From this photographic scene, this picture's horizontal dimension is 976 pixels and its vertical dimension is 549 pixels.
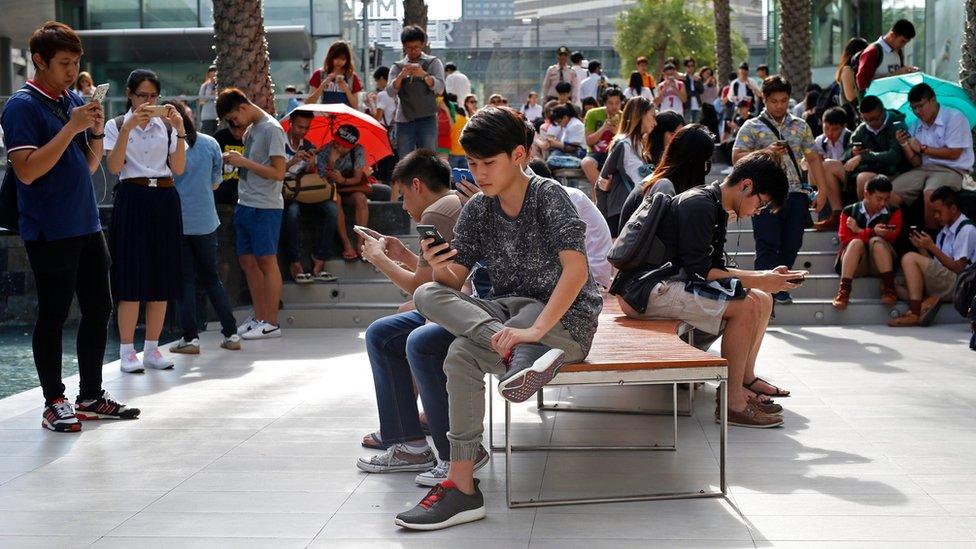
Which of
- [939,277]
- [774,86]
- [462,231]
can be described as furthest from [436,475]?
[939,277]

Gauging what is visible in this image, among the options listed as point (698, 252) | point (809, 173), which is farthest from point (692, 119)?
point (698, 252)

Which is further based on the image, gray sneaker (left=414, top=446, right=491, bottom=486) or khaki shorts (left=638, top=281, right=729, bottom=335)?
khaki shorts (left=638, top=281, right=729, bottom=335)

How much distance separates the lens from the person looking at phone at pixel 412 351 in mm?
4863

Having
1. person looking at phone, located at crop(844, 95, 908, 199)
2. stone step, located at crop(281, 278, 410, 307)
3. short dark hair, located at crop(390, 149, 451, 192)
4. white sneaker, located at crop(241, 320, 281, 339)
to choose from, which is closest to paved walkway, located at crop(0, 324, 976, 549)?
short dark hair, located at crop(390, 149, 451, 192)

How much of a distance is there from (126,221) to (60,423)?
2.12 metres

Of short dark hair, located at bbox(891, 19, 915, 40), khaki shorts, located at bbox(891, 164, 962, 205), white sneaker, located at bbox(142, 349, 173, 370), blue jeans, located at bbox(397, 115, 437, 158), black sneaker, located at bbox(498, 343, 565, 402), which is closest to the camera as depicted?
black sneaker, located at bbox(498, 343, 565, 402)

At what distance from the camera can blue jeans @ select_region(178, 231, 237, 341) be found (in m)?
9.07

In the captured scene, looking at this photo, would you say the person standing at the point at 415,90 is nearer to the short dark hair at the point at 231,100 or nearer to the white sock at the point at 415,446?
the short dark hair at the point at 231,100

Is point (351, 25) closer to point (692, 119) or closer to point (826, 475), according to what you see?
point (692, 119)

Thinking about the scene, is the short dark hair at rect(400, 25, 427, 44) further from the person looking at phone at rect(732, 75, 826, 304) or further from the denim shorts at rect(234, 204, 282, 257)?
the person looking at phone at rect(732, 75, 826, 304)

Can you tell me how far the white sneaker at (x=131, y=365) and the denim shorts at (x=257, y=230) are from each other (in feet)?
5.98

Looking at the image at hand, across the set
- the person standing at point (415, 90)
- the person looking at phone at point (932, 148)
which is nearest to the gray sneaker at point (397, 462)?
the person looking at phone at point (932, 148)

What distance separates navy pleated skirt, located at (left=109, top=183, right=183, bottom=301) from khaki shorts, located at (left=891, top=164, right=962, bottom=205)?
21.6ft

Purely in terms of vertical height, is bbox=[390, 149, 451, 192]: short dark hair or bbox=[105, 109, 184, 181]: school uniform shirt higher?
bbox=[105, 109, 184, 181]: school uniform shirt
